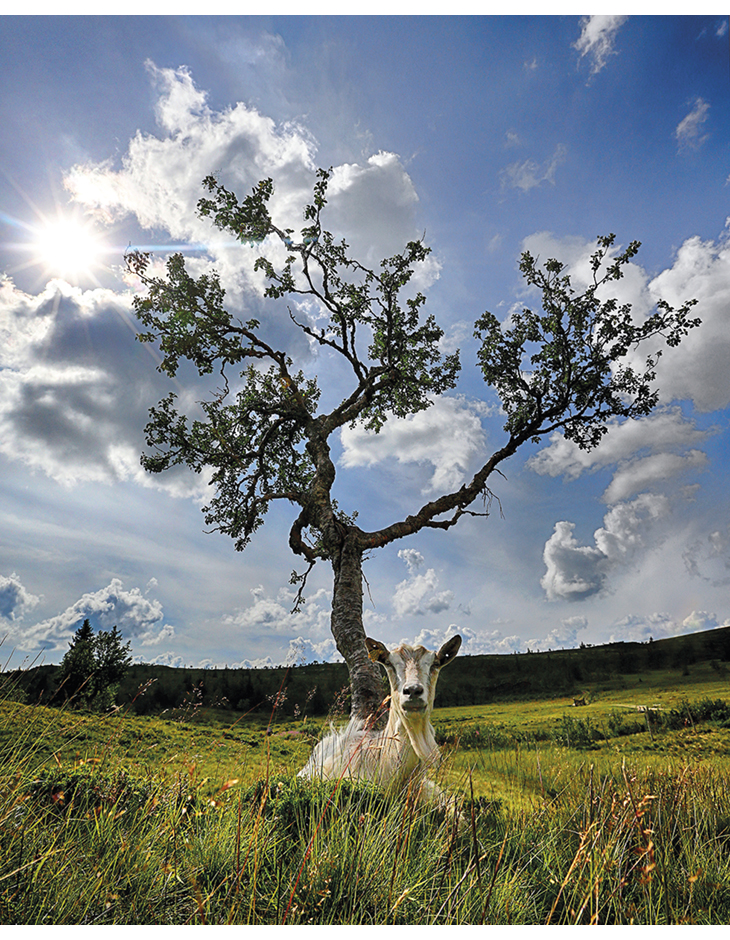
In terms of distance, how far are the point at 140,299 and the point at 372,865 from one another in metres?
15.1

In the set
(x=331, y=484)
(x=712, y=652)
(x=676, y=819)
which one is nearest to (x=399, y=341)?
(x=331, y=484)

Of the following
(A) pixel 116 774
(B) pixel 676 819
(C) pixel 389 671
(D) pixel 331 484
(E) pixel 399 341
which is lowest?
(B) pixel 676 819

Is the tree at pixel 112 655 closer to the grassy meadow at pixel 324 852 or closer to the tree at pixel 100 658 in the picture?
the tree at pixel 100 658

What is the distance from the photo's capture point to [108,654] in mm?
18141

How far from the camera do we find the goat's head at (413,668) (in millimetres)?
5512

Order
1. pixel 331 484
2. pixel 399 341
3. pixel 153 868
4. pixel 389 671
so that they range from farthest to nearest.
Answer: pixel 399 341 → pixel 331 484 → pixel 389 671 → pixel 153 868

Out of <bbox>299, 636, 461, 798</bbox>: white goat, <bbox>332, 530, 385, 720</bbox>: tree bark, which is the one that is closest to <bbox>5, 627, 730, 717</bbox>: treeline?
<bbox>332, 530, 385, 720</bbox>: tree bark

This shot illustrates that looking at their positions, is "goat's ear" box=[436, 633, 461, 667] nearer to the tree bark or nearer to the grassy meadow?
the grassy meadow

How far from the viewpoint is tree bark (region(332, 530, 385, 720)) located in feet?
33.2

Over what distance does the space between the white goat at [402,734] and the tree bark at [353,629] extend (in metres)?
2.99

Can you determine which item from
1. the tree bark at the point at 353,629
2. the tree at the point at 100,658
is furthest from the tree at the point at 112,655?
the tree bark at the point at 353,629

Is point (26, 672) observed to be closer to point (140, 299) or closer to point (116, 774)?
point (116, 774)

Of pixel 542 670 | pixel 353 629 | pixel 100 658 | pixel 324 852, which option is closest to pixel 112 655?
pixel 100 658

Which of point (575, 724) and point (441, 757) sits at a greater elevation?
point (441, 757)
